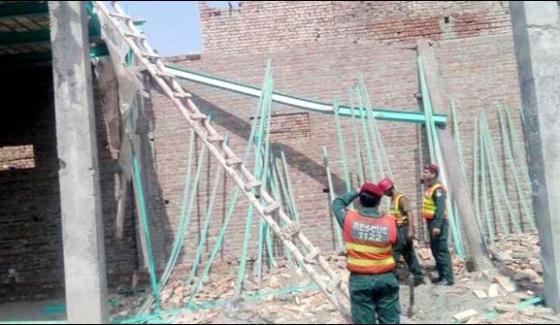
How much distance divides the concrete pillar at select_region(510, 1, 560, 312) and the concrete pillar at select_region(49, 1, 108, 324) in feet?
15.5

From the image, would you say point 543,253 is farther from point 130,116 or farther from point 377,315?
point 130,116

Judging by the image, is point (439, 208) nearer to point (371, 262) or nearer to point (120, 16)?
point (371, 262)

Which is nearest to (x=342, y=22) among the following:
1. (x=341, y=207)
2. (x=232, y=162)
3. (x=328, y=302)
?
(x=232, y=162)

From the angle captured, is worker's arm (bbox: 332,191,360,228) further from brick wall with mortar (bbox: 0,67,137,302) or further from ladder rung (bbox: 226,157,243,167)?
brick wall with mortar (bbox: 0,67,137,302)

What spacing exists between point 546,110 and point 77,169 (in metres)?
5.00

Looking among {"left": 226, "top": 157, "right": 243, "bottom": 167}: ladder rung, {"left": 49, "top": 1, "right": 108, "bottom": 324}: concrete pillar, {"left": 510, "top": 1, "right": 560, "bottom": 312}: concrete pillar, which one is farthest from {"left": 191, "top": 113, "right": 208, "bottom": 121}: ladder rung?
{"left": 510, "top": 1, "right": 560, "bottom": 312}: concrete pillar

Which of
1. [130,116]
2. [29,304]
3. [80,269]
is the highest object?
[130,116]

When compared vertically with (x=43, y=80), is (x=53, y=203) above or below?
below

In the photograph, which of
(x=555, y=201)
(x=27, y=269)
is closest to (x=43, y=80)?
(x=27, y=269)

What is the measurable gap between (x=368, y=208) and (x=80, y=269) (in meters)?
2.93

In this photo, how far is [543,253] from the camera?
7043 millimetres

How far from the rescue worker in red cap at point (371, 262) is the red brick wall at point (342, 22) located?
6.04 m

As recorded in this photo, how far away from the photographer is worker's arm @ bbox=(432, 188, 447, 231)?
25.9 feet

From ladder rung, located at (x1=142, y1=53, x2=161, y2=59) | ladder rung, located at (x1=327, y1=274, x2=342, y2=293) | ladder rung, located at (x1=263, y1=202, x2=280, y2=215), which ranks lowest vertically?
ladder rung, located at (x1=327, y1=274, x2=342, y2=293)
